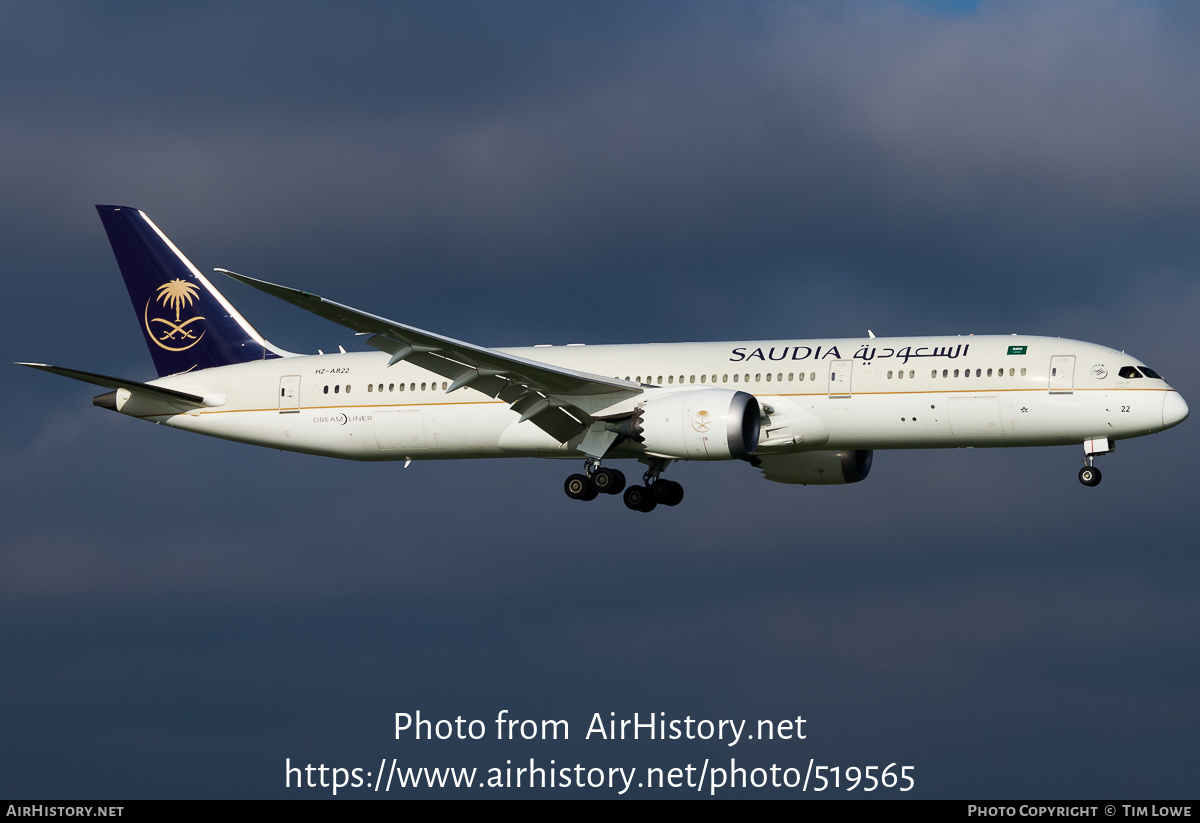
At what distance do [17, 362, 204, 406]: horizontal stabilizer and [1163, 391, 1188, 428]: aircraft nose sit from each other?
29.7 meters

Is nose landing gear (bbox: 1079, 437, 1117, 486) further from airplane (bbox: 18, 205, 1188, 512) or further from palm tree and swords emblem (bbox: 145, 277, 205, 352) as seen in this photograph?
palm tree and swords emblem (bbox: 145, 277, 205, 352)

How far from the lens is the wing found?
42.7 meters

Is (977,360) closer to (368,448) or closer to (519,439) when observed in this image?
(519,439)

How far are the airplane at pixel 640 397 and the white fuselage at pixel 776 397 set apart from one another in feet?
0.18

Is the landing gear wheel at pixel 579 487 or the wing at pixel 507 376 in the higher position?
the wing at pixel 507 376

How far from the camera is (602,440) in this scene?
156 feet

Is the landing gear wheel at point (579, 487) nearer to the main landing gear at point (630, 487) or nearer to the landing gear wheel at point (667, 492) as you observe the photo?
the main landing gear at point (630, 487)

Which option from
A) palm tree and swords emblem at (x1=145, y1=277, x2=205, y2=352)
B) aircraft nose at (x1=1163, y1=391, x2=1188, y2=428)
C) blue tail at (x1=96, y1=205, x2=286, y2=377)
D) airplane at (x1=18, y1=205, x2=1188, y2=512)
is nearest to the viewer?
aircraft nose at (x1=1163, y1=391, x2=1188, y2=428)

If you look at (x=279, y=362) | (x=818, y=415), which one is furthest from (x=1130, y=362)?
(x=279, y=362)

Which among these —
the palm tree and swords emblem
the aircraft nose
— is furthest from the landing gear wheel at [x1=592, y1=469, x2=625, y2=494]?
the aircraft nose

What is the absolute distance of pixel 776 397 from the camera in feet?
153

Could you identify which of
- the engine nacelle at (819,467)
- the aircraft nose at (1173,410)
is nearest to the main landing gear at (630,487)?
the engine nacelle at (819,467)

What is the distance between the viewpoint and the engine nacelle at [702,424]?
44.6 meters

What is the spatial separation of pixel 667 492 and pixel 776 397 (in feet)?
18.6
